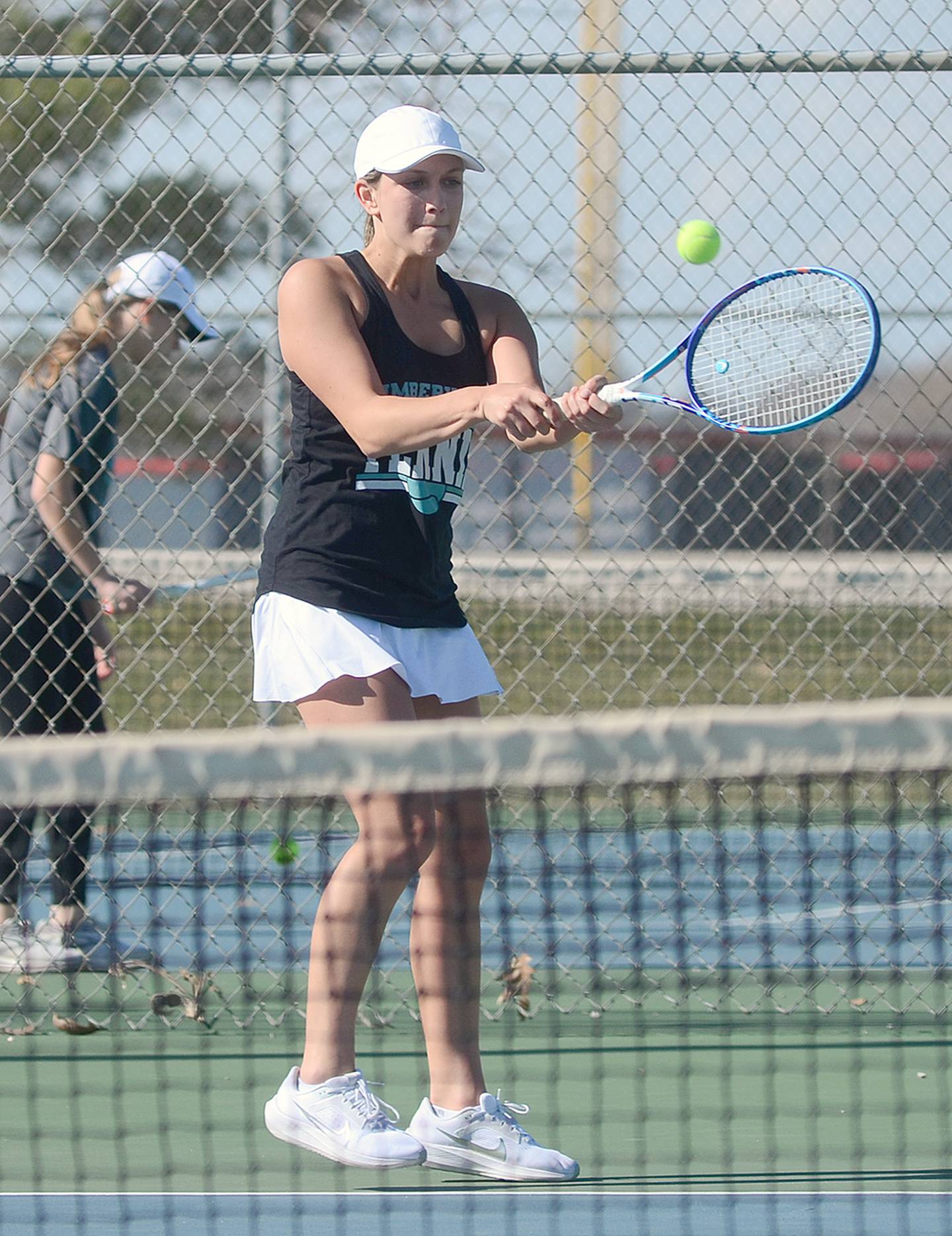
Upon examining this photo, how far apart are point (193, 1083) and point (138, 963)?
26cm

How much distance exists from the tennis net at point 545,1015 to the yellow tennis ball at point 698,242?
131 centimetres

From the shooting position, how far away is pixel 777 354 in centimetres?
337

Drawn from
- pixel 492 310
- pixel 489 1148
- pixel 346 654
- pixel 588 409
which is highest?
pixel 492 310

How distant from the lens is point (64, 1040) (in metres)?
3.78

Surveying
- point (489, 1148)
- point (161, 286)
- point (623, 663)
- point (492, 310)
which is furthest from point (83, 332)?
point (623, 663)

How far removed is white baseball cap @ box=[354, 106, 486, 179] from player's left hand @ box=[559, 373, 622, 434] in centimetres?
47

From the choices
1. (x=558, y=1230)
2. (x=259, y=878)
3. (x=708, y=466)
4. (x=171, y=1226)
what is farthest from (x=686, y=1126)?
(x=708, y=466)

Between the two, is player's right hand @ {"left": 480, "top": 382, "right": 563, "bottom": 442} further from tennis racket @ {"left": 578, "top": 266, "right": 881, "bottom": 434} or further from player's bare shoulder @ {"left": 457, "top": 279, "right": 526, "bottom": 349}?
tennis racket @ {"left": 578, "top": 266, "right": 881, "bottom": 434}

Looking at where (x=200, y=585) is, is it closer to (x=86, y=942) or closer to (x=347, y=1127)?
(x=86, y=942)

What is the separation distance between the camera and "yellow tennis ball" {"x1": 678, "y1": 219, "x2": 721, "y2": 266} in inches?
158

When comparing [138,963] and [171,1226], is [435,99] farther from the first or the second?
[171,1226]

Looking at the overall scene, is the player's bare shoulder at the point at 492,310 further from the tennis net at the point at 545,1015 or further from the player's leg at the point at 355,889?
the tennis net at the point at 545,1015

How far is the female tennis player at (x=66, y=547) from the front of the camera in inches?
162

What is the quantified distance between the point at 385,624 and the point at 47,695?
1.73 meters
